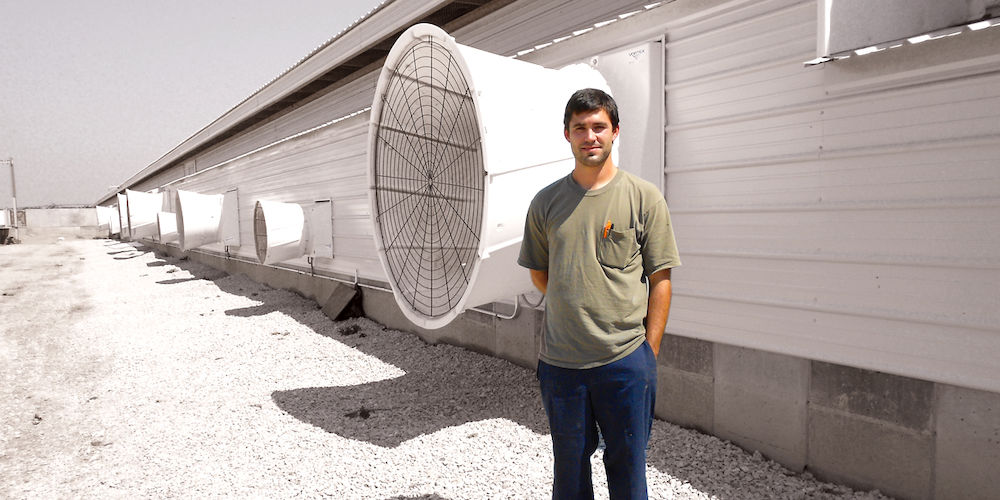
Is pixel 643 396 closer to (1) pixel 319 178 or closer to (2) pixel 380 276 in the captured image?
(2) pixel 380 276

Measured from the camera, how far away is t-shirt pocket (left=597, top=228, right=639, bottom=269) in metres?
2.00

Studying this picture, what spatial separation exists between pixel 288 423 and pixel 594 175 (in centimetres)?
341

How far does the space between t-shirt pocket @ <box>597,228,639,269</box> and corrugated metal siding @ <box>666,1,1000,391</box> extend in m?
1.59

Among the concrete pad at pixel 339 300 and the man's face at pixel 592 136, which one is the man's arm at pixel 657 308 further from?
the concrete pad at pixel 339 300

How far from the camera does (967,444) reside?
250cm

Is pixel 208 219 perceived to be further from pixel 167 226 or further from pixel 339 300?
pixel 339 300

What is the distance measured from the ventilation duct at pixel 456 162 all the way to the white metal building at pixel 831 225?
749 mm

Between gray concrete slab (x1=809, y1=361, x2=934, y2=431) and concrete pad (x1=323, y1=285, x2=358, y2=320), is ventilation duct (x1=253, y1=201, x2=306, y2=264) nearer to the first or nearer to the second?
concrete pad (x1=323, y1=285, x2=358, y2=320)

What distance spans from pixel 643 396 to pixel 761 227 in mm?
1755

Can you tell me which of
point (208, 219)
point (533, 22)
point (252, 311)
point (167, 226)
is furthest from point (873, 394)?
point (167, 226)

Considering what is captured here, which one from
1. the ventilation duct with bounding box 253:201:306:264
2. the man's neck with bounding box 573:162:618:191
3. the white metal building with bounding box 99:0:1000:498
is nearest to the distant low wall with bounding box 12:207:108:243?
the ventilation duct with bounding box 253:201:306:264

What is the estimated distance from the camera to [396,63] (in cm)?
377

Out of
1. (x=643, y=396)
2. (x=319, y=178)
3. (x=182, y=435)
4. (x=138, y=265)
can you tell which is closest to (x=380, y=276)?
(x=319, y=178)

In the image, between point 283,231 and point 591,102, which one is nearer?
point 591,102
